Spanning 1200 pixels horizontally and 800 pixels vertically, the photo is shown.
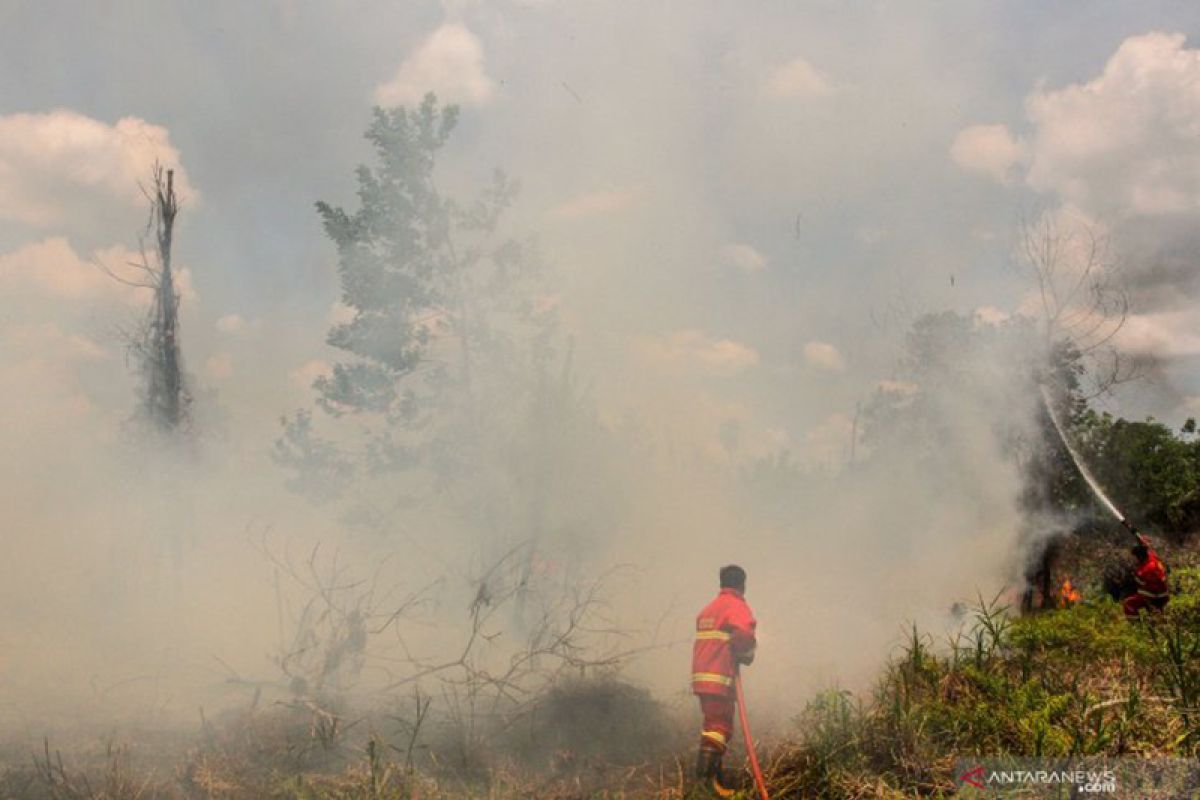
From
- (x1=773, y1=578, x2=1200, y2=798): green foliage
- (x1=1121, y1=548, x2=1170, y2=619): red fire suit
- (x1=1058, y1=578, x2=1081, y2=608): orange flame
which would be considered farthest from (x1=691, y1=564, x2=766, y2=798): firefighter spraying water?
(x1=1058, y1=578, x2=1081, y2=608): orange flame

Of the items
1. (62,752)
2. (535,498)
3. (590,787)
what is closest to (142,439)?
(535,498)

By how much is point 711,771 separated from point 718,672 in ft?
2.40

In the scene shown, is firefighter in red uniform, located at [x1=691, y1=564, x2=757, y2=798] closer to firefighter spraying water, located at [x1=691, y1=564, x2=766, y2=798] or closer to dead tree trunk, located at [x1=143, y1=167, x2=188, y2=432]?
firefighter spraying water, located at [x1=691, y1=564, x2=766, y2=798]

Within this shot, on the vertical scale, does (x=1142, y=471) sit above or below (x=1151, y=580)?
above

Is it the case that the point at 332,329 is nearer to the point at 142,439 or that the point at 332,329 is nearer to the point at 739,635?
the point at 142,439

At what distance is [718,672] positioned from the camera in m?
7.08

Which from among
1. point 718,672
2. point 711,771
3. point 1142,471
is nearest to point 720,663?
point 718,672

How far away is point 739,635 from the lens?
7.09m

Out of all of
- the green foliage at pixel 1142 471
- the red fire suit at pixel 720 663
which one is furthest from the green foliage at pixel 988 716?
the green foliage at pixel 1142 471

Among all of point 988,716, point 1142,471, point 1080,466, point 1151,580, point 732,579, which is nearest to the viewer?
point 988,716

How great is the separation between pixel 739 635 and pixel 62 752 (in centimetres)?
582

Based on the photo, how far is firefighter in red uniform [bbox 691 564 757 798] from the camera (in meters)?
6.98

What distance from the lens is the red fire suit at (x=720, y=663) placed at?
7023 mm

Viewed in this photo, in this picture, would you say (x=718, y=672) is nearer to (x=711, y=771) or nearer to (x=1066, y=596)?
(x=711, y=771)
